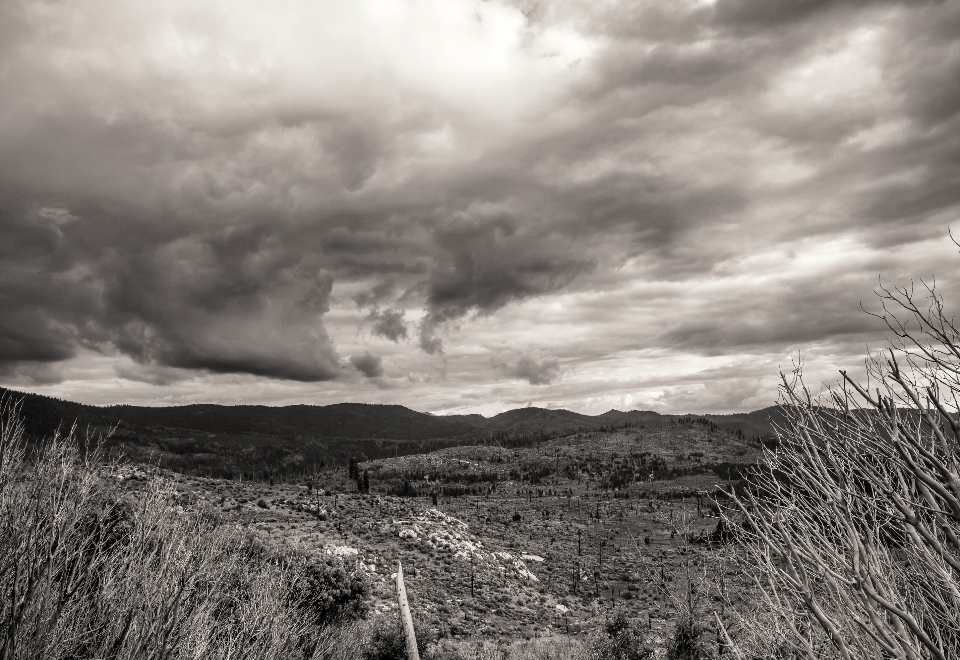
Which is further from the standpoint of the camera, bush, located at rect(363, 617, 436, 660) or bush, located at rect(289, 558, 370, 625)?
bush, located at rect(363, 617, 436, 660)

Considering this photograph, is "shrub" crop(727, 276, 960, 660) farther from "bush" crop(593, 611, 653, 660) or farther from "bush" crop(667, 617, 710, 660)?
"bush" crop(593, 611, 653, 660)

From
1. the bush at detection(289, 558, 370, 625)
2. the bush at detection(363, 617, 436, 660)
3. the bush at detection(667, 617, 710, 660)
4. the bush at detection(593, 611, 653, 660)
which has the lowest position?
the bush at detection(593, 611, 653, 660)

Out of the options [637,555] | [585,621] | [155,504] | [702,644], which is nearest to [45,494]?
[155,504]

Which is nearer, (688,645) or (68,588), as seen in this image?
(68,588)

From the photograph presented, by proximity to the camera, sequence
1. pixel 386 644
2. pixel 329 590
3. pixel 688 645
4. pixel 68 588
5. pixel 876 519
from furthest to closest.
Result: pixel 688 645
pixel 386 644
pixel 329 590
pixel 68 588
pixel 876 519

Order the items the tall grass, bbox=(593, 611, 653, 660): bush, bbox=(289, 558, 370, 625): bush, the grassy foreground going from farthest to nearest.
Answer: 1. bbox=(593, 611, 653, 660): bush
2. bbox=(289, 558, 370, 625): bush
3. the grassy foreground
4. the tall grass

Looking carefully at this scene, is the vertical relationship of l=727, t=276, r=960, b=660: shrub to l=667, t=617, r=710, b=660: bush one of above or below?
above

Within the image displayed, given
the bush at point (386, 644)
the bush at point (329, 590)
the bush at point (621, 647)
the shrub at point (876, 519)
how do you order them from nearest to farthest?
1. the shrub at point (876, 519)
2. the bush at point (329, 590)
3. the bush at point (386, 644)
4. the bush at point (621, 647)

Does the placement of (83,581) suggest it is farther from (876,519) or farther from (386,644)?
(386,644)

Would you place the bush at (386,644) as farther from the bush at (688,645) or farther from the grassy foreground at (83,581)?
the bush at (688,645)

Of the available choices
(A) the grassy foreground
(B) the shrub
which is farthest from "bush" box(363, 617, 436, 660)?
(B) the shrub

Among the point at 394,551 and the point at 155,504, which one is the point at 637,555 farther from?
the point at 155,504

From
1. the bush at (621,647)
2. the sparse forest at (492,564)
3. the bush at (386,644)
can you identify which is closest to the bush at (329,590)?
the sparse forest at (492,564)

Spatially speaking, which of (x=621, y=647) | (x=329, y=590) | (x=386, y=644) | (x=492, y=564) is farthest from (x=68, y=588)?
(x=492, y=564)
